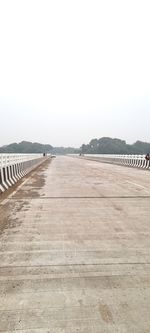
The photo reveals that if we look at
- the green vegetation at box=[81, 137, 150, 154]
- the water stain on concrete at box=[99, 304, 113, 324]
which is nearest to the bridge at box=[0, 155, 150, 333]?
the water stain on concrete at box=[99, 304, 113, 324]

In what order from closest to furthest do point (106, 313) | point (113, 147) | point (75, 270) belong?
point (106, 313), point (75, 270), point (113, 147)

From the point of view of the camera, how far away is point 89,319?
3.42 metres

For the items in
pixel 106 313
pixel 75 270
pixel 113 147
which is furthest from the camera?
pixel 113 147

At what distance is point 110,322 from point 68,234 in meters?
3.28

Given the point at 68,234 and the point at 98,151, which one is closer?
the point at 68,234

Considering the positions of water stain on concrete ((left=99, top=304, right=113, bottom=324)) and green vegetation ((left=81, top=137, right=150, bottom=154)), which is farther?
green vegetation ((left=81, top=137, right=150, bottom=154))

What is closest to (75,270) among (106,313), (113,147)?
(106,313)

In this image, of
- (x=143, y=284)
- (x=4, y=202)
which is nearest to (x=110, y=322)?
(x=143, y=284)

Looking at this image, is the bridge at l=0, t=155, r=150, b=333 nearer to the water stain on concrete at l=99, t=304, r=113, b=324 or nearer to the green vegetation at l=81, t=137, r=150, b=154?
the water stain on concrete at l=99, t=304, r=113, b=324

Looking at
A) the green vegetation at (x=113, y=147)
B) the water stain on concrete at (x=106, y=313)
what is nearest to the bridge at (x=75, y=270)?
the water stain on concrete at (x=106, y=313)

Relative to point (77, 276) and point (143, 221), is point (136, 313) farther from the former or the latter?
point (143, 221)

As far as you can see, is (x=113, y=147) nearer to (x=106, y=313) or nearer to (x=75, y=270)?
(x=75, y=270)

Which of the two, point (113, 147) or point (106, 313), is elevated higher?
point (113, 147)

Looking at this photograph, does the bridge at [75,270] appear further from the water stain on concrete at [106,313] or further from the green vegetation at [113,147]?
the green vegetation at [113,147]
